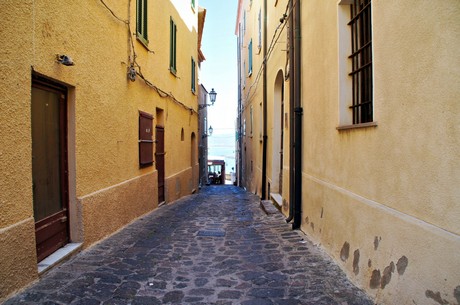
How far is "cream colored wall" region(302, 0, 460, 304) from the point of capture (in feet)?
7.69

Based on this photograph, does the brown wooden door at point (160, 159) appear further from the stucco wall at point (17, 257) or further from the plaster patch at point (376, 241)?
the plaster patch at point (376, 241)

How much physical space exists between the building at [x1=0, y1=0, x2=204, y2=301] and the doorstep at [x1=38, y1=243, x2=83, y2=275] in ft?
0.08

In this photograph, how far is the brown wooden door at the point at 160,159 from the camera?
32.0 ft

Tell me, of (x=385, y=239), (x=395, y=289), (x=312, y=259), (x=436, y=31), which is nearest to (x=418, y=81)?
(x=436, y=31)

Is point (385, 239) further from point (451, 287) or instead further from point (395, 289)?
point (451, 287)

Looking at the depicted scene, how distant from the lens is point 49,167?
175 inches

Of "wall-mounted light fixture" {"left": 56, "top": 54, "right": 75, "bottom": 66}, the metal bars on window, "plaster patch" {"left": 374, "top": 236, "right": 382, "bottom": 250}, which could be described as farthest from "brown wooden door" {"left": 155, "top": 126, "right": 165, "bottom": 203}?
"plaster patch" {"left": 374, "top": 236, "right": 382, "bottom": 250}

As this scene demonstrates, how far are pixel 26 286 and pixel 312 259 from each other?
10.4 ft

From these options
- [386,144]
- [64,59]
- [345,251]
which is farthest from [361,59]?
[64,59]

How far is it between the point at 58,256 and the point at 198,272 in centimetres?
165

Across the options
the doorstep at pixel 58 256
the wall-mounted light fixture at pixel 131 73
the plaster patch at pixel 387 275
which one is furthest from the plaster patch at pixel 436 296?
the wall-mounted light fixture at pixel 131 73

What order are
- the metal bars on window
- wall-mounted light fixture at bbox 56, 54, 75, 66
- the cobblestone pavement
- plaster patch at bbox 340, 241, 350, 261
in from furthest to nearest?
1. wall-mounted light fixture at bbox 56, 54, 75, 66
2. plaster patch at bbox 340, 241, 350, 261
3. the metal bars on window
4. the cobblestone pavement

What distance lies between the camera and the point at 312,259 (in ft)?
15.5

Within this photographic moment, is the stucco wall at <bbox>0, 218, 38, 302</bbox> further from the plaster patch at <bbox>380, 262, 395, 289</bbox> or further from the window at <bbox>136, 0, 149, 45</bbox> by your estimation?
the window at <bbox>136, 0, 149, 45</bbox>
